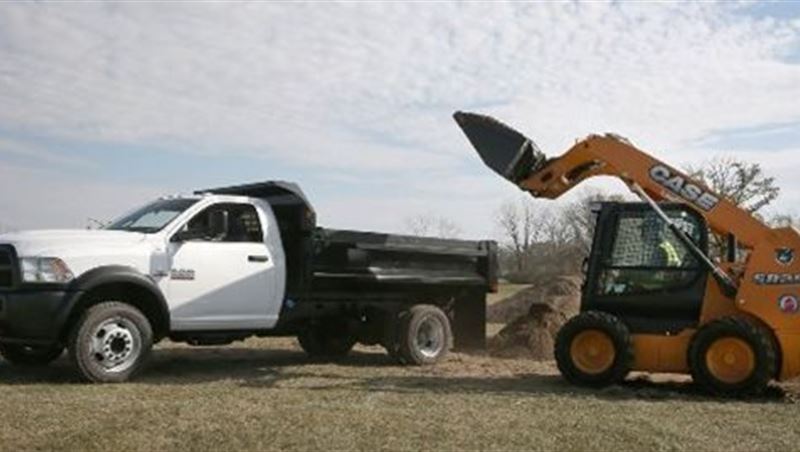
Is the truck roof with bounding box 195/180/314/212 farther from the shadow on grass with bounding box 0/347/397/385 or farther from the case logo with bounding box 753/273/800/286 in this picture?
the case logo with bounding box 753/273/800/286

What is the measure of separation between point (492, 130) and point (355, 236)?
2309 millimetres

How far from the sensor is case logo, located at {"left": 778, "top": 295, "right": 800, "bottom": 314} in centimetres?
1059

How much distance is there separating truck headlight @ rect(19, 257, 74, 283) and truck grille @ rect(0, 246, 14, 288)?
16 cm

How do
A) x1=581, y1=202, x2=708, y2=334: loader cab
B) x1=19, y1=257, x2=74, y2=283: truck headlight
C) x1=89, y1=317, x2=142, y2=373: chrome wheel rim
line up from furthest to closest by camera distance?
x1=581, y1=202, x2=708, y2=334: loader cab, x1=89, y1=317, x2=142, y2=373: chrome wheel rim, x1=19, y1=257, x2=74, y2=283: truck headlight

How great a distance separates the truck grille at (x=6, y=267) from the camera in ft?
36.0

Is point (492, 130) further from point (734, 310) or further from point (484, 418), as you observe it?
point (484, 418)

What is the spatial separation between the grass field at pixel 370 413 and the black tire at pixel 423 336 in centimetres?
89

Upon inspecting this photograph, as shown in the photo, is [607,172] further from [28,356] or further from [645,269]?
[28,356]

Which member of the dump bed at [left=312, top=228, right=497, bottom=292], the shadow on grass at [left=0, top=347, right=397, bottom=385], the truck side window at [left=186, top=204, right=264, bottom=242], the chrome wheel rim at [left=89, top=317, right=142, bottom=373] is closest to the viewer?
the chrome wheel rim at [left=89, top=317, right=142, bottom=373]

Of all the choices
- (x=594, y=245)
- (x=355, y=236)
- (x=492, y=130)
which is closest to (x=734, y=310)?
(x=594, y=245)

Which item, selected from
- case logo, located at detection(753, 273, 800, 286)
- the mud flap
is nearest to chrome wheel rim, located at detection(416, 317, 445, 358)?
the mud flap

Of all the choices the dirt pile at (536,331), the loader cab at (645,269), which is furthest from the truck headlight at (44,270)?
the dirt pile at (536,331)

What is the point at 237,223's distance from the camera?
12.7 metres

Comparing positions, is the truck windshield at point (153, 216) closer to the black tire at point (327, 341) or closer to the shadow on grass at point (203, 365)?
the shadow on grass at point (203, 365)
